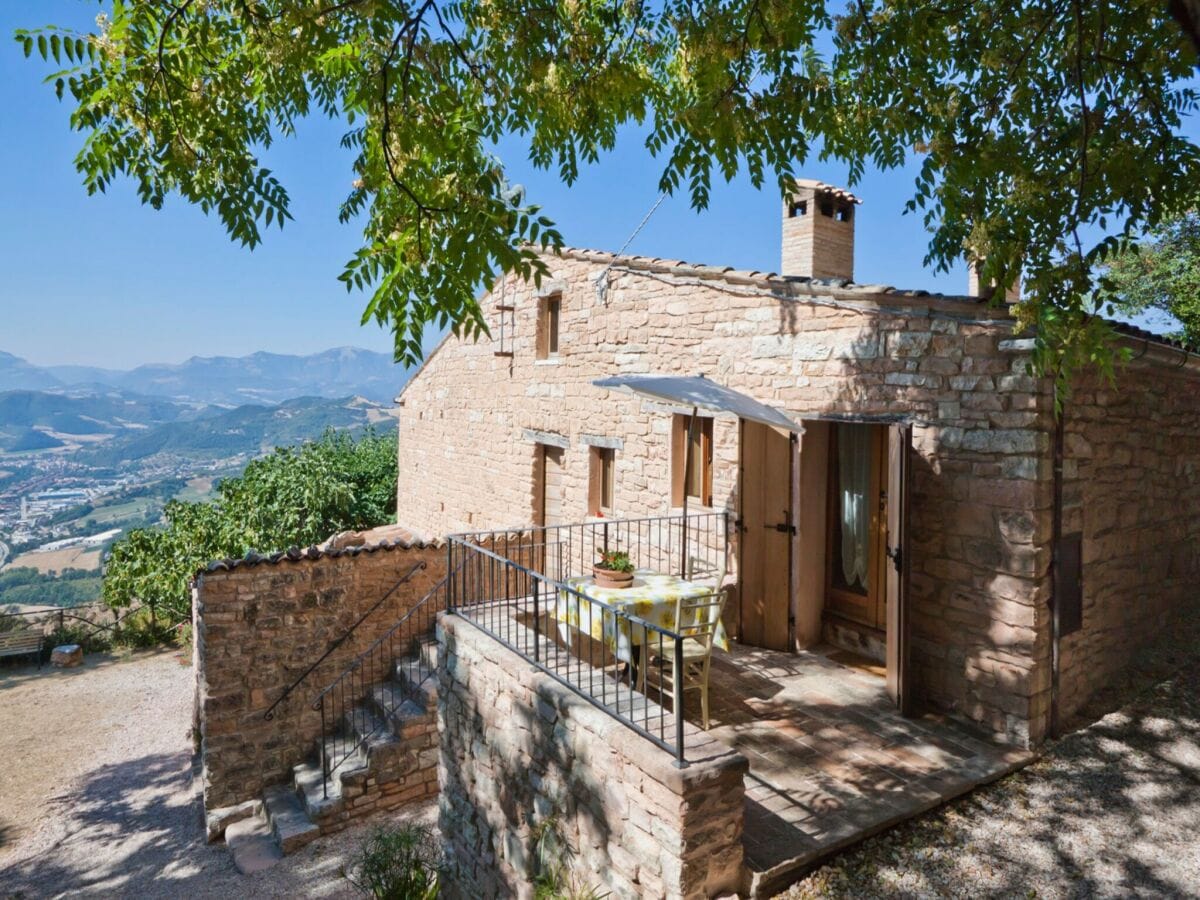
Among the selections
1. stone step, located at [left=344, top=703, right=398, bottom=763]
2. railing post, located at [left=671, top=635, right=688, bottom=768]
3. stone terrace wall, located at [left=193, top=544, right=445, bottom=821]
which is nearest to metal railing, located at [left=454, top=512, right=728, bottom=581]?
stone terrace wall, located at [left=193, top=544, right=445, bottom=821]

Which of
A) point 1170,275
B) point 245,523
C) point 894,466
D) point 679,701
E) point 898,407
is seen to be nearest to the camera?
point 679,701

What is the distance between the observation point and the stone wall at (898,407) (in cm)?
512

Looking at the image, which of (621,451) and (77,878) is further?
(621,451)

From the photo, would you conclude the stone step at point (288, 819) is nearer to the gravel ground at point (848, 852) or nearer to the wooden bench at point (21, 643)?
the gravel ground at point (848, 852)

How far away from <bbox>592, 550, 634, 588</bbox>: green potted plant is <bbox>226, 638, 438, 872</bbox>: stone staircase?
8.91 feet

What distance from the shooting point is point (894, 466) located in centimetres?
559

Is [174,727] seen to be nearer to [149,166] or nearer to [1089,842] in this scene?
[149,166]

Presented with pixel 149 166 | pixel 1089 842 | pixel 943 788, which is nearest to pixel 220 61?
pixel 149 166

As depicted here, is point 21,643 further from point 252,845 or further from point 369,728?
point 369,728

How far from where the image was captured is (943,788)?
14.8 ft

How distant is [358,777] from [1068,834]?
6.68m

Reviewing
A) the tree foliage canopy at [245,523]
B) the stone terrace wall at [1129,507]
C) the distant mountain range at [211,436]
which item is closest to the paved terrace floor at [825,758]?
the stone terrace wall at [1129,507]

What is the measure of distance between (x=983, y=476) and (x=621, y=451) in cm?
465

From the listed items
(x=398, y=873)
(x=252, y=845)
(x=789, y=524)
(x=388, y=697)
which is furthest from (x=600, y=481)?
(x=252, y=845)
